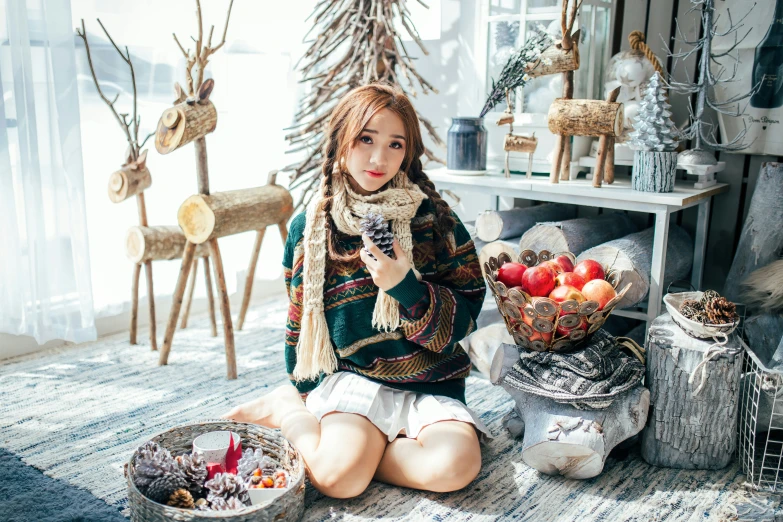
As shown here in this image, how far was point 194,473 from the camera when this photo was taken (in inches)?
64.4

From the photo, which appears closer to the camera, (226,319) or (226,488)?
(226,488)

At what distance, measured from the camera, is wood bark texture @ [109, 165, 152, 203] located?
2.63 m

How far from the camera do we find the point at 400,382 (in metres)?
1.97

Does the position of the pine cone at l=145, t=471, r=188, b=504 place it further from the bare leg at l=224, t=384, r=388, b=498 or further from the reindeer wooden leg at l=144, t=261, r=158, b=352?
the reindeer wooden leg at l=144, t=261, r=158, b=352

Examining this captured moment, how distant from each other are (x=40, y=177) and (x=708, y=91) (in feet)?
7.75

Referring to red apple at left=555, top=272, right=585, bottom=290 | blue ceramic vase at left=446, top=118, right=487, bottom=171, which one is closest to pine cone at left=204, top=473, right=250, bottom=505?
red apple at left=555, top=272, right=585, bottom=290

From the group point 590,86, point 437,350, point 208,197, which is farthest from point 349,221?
point 590,86

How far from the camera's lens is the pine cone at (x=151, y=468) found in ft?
5.24

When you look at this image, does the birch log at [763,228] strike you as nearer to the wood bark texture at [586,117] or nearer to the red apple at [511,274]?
the wood bark texture at [586,117]

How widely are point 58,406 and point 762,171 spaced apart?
240 centimetres

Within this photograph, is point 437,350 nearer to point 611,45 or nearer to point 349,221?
point 349,221

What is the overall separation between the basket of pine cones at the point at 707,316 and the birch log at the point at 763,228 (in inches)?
18.9

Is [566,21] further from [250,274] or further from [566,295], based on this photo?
[250,274]

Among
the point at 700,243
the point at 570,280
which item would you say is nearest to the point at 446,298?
the point at 570,280
